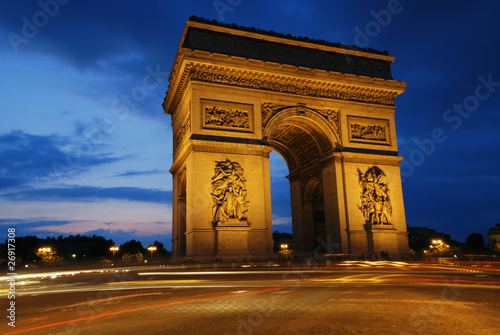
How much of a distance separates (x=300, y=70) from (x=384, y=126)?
7.09 meters

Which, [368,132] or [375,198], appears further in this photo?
[368,132]

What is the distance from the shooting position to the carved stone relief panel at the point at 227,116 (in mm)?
→ 23234

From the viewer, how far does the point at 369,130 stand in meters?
27.0

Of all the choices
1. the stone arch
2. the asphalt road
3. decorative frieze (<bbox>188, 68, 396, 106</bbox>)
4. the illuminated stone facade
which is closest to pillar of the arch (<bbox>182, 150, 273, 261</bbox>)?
the illuminated stone facade

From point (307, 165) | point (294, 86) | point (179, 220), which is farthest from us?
point (307, 165)

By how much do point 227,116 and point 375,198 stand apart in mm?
10492

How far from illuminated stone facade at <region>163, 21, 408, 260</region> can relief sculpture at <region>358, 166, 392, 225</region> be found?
0.21 feet

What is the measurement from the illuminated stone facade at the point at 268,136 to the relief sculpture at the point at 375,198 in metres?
0.06

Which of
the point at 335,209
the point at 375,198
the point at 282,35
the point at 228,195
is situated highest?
the point at 282,35

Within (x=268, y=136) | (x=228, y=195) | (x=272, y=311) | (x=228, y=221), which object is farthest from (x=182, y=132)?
(x=272, y=311)

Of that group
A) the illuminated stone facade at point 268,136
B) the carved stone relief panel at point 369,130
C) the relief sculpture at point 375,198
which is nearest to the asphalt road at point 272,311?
the illuminated stone facade at point 268,136

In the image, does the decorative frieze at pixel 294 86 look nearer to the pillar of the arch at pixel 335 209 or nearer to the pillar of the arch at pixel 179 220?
the pillar of the arch at pixel 335 209

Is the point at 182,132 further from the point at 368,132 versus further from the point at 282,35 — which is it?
the point at 368,132

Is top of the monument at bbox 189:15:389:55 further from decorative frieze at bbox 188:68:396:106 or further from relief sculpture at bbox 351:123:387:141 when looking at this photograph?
relief sculpture at bbox 351:123:387:141
